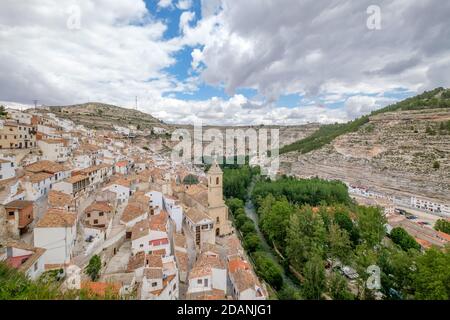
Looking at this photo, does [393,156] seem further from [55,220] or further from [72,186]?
[55,220]

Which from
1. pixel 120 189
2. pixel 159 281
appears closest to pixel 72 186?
pixel 120 189

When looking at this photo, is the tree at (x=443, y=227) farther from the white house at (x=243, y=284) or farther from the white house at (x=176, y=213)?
the white house at (x=176, y=213)

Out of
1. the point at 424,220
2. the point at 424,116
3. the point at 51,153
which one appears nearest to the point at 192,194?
the point at 51,153

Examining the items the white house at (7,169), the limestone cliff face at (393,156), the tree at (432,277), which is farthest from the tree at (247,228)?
the limestone cliff face at (393,156)

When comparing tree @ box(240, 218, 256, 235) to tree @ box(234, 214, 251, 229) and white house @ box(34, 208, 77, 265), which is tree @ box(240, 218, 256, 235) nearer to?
tree @ box(234, 214, 251, 229)
